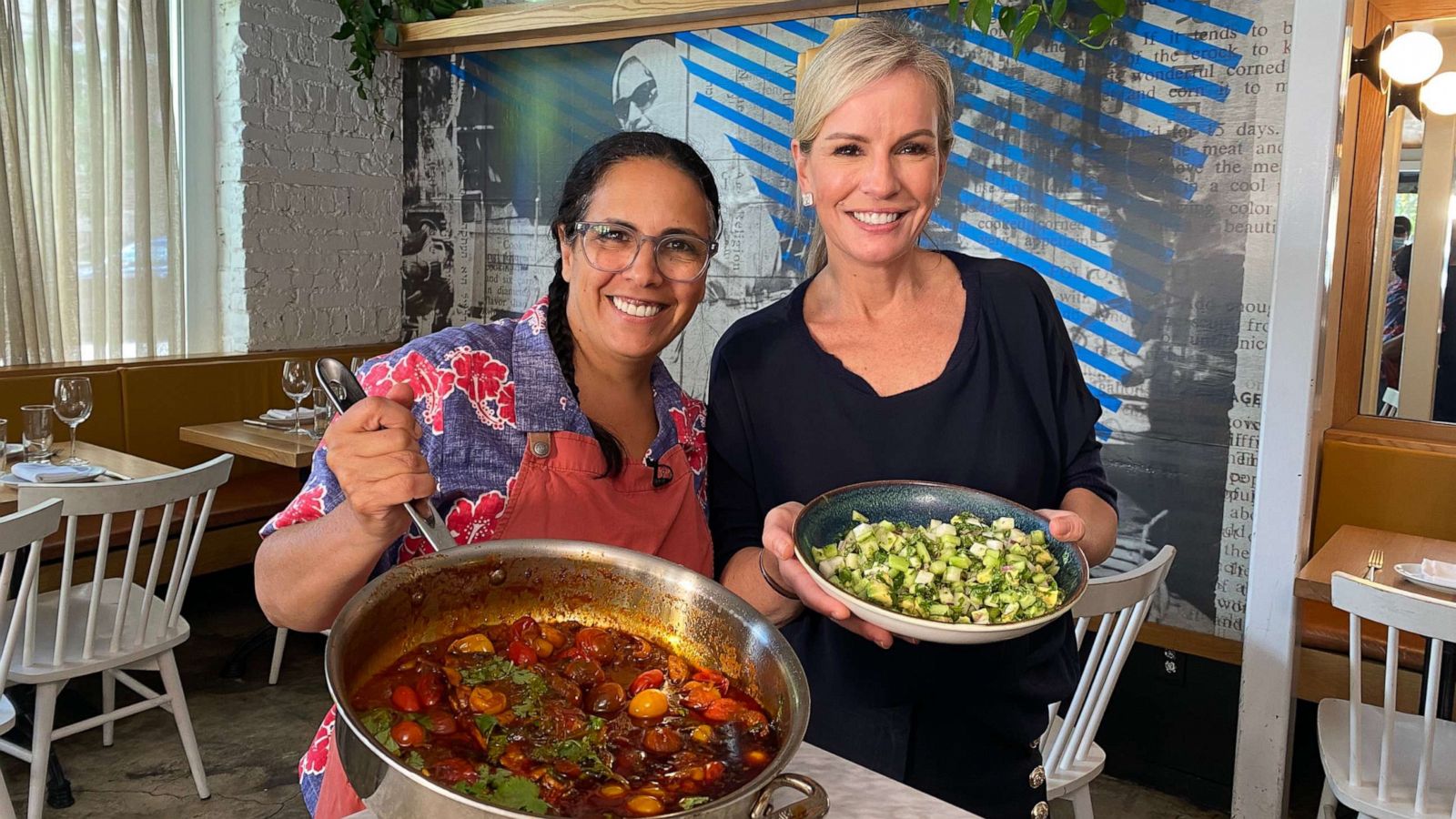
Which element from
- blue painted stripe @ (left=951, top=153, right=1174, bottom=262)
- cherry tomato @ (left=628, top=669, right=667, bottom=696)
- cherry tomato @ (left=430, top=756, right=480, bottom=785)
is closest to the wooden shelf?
blue painted stripe @ (left=951, top=153, right=1174, bottom=262)

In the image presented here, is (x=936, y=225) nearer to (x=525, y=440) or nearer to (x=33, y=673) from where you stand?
(x=525, y=440)

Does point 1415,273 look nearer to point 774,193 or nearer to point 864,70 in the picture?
point 774,193

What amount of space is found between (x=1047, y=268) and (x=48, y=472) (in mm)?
3380

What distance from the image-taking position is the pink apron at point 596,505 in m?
1.32

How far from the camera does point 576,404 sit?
1.38 meters

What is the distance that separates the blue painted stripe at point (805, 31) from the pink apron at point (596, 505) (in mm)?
3206

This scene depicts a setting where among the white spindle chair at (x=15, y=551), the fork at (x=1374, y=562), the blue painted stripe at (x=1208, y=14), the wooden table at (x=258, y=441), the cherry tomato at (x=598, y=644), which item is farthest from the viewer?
the wooden table at (x=258, y=441)

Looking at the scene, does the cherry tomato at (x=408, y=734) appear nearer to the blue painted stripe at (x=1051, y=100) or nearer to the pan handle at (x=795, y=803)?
the pan handle at (x=795, y=803)

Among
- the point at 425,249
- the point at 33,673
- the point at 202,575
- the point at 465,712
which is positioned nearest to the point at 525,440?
the point at 465,712

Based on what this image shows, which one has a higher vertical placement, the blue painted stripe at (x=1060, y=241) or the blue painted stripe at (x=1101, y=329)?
the blue painted stripe at (x=1060, y=241)

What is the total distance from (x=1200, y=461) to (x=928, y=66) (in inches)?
96.4

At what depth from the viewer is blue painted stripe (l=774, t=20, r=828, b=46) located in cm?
422

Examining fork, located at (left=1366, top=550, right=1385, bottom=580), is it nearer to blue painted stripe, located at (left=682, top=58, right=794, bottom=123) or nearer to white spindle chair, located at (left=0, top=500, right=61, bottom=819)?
blue painted stripe, located at (left=682, top=58, right=794, bottom=123)

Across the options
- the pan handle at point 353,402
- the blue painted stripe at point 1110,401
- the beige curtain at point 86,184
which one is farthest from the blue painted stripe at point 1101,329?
the beige curtain at point 86,184
